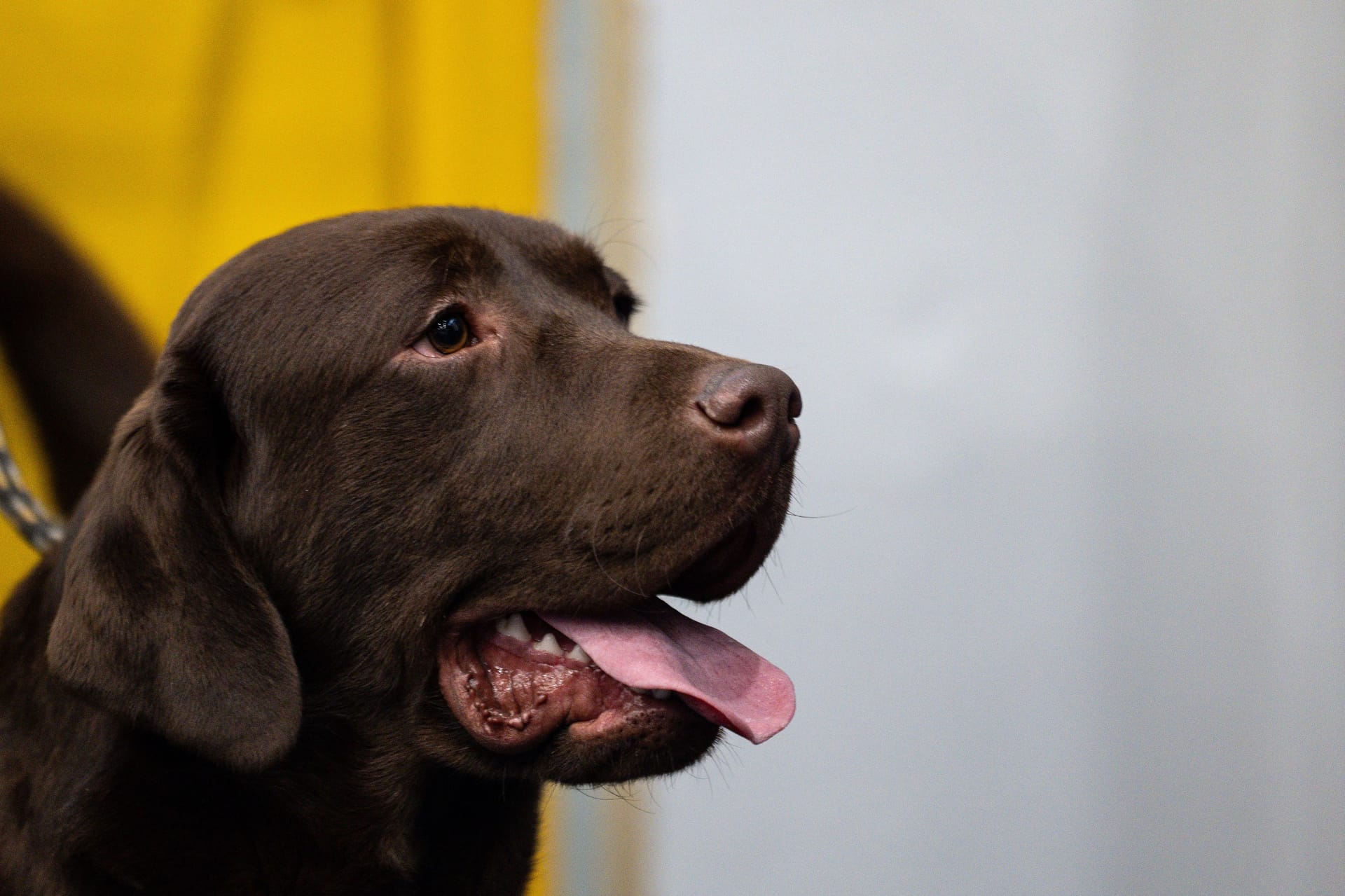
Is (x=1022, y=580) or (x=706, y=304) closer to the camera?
(x=1022, y=580)

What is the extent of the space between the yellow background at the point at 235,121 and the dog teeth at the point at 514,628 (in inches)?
76.5

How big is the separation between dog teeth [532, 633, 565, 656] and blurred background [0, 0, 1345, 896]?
144 centimetres

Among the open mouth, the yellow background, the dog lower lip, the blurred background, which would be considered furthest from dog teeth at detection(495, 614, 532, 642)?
the yellow background

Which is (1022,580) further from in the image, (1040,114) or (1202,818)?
(1040,114)

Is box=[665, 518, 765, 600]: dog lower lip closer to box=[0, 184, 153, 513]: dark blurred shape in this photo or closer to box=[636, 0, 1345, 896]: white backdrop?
box=[636, 0, 1345, 896]: white backdrop

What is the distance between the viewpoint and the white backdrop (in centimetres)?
282

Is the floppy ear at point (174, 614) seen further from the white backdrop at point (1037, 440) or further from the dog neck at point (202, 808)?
the white backdrop at point (1037, 440)

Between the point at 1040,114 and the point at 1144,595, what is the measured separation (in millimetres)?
1364

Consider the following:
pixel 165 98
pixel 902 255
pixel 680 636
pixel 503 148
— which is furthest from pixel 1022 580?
pixel 165 98

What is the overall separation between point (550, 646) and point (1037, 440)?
5.92ft

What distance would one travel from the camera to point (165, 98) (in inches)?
126

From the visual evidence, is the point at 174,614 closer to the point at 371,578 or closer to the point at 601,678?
the point at 371,578

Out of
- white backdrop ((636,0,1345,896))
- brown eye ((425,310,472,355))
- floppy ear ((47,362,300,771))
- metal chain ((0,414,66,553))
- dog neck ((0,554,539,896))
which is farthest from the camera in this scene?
white backdrop ((636,0,1345,896))

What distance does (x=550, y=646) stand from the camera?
5.46 feet
